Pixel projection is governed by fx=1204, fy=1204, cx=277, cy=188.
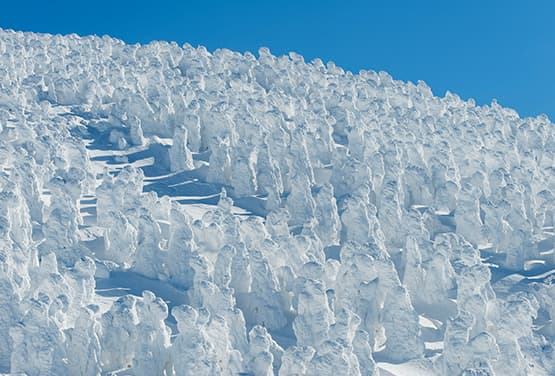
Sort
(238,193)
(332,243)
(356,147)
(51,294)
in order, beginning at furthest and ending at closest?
(356,147) → (238,193) → (332,243) → (51,294)

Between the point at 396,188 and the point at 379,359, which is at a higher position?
the point at 396,188

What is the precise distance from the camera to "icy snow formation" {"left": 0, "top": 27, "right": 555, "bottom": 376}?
48.6 meters

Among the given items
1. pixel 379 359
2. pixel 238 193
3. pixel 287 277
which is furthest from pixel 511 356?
pixel 238 193

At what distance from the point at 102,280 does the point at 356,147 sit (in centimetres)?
3361

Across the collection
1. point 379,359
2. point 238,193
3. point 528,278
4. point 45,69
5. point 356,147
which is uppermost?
point 45,69

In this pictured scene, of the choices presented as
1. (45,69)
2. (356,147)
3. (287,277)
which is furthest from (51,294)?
(45,69)

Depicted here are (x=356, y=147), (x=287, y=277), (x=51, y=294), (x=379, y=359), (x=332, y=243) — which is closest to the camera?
(x=51, y=294)

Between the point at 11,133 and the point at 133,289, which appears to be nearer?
the point at 133,289

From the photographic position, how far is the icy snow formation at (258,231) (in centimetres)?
4856

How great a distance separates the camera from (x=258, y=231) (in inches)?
2505

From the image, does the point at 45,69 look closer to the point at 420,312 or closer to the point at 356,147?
the point at 356,147

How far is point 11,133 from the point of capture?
77250 millimetres

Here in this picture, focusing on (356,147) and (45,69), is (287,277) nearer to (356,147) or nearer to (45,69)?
(356,147)

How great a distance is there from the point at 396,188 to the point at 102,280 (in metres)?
25.2
